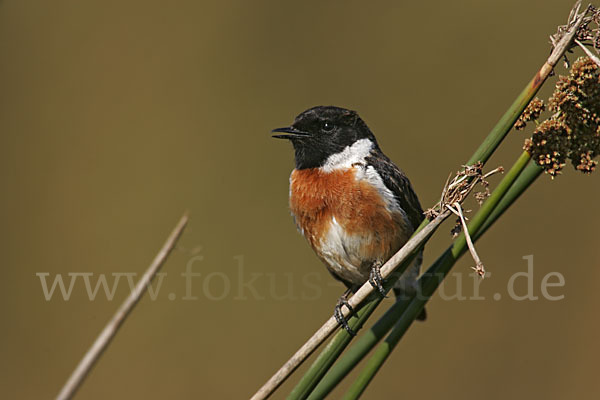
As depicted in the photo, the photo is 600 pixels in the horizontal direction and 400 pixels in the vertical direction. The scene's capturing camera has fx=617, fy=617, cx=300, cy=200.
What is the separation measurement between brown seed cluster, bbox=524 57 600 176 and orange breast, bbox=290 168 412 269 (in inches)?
59.8

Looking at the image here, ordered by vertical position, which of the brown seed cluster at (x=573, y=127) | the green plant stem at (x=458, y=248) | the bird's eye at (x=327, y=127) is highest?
the brown seed cluster at (x=573, y=127)

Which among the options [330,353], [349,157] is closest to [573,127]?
[330,353]

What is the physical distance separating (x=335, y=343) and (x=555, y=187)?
3433 mm

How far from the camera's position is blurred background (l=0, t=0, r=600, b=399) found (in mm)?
4883

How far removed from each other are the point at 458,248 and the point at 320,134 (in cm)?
172

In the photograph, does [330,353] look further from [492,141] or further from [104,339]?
[492,141]

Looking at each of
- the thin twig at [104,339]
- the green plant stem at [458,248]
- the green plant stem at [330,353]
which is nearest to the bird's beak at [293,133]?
the green plant stem at [330,353]

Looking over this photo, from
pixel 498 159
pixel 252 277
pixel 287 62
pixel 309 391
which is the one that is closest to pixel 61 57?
pixel 287 62

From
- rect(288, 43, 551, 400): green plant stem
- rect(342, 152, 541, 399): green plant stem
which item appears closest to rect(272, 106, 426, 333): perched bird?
rect(342, 152, 541, 399): green plant stem

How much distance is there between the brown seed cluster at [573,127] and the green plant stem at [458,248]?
0.18 feet

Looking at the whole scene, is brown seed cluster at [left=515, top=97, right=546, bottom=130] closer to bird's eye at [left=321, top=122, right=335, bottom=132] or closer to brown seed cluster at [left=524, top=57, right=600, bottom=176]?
brown seed cluster at [left=524, top=57, right=600, bottom=176]

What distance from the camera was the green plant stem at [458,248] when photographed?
1909mm

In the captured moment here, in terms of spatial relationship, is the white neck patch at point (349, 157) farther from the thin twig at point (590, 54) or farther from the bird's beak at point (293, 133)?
the thin twig at point (590, 54)

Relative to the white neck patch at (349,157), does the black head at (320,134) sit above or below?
above
